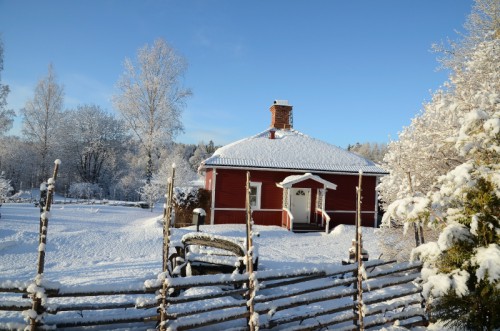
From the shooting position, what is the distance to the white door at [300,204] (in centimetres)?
1683

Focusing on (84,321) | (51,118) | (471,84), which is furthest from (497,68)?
(51,118)

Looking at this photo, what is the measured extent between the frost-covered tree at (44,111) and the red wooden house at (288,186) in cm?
1985

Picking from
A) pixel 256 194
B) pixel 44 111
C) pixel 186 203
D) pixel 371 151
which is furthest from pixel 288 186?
pixel 371 151

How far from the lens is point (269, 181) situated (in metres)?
16.7

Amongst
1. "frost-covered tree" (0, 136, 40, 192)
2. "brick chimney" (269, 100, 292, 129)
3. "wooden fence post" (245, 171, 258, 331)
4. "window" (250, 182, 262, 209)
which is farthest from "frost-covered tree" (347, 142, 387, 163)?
"wooden fence post" (245, 171, 258, 331)

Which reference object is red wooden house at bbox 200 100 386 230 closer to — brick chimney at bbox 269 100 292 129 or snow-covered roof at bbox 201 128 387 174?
snow-covered roof at bbox 201 128 387 174

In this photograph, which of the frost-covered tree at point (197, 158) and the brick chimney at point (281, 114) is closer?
the brick chimney at point (281, 114)

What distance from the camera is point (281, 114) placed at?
905 inches

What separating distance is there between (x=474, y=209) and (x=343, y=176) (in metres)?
13.3

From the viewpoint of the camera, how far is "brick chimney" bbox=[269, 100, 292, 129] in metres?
22.8

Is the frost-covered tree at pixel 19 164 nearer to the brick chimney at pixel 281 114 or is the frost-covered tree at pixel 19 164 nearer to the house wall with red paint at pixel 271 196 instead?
the brick chimney at pixel 281 114

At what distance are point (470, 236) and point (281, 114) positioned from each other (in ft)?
63.2

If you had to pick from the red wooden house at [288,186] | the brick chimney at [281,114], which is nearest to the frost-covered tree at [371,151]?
the brick chimney at [281,114]

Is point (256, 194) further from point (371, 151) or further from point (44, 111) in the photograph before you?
point (371, 151)
